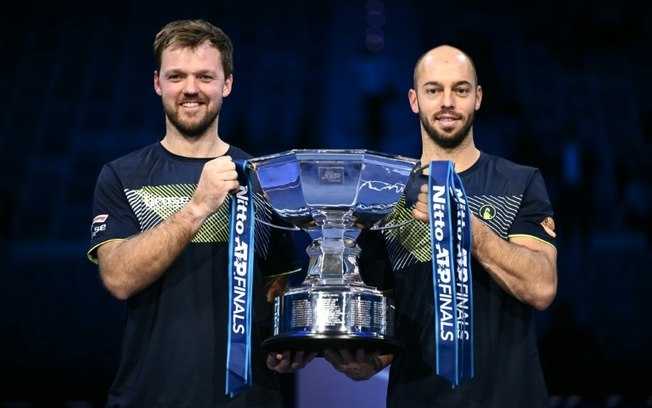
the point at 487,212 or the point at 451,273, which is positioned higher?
the point at 487,212

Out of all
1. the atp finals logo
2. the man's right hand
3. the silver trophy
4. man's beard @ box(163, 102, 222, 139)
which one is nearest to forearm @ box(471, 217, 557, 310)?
the atp finals logo

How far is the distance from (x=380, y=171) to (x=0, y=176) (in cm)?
285

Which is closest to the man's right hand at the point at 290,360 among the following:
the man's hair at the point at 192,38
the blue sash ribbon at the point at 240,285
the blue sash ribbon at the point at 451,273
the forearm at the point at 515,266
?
the blue sash ribbon at the point at 240,285

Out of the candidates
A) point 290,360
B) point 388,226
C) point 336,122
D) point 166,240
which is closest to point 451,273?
point 388,226

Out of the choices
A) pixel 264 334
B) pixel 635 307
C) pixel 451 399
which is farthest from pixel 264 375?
pixel 635 307

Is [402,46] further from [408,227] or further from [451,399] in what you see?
[451,399]

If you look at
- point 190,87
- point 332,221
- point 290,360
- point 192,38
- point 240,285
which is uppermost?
point 192,38

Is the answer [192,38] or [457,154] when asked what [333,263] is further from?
[192,38]

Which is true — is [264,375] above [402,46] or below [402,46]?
below

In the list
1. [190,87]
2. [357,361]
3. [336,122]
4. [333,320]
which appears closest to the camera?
[333,320]

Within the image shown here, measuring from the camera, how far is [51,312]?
441 centimetres

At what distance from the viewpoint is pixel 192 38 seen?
7.88ft

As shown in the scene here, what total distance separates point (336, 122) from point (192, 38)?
2311mm

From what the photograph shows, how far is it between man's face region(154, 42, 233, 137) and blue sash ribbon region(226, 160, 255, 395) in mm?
242
